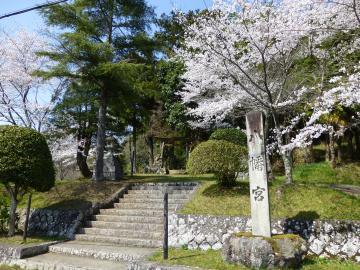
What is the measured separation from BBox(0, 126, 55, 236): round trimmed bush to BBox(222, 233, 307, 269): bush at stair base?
19.7 feet

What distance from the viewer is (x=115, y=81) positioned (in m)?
14.4

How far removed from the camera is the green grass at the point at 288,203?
8133 millimetres

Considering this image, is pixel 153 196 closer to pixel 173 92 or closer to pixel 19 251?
pixel 19 251

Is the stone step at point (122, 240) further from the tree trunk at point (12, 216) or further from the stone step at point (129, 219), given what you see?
the tree trunk at point (12, 216)

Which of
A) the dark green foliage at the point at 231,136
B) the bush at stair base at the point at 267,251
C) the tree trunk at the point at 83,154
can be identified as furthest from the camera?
the tree trunk at the point at 83,154

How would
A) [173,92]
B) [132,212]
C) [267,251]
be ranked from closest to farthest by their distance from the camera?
1. [267,251]
2. [132,212]
3. [173,92]

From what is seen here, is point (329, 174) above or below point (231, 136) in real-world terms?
below

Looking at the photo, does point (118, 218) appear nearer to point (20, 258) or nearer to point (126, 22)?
point (20, 258)

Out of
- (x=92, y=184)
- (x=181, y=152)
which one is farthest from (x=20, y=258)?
(x=181, y=152)

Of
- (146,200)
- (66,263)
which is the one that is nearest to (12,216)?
(66,263)

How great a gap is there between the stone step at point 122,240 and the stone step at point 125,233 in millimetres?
210

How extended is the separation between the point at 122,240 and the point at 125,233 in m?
0.36

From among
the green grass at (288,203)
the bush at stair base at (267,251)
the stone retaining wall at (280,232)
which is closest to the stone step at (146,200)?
the green grass at (288,203)

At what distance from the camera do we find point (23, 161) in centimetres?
984
